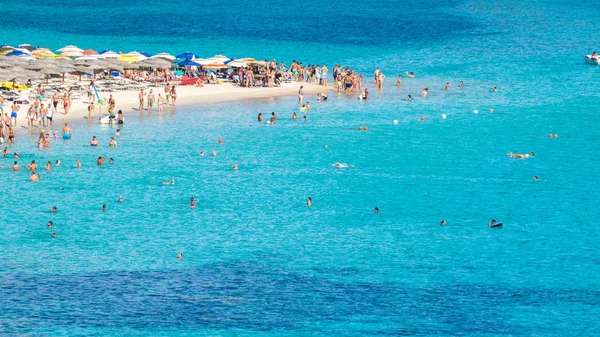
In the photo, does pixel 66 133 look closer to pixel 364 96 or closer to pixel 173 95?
pixel 173 95

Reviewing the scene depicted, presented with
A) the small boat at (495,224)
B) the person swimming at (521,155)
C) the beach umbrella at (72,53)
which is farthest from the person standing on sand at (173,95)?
the small boat at (495,224)

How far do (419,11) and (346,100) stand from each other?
8535cm

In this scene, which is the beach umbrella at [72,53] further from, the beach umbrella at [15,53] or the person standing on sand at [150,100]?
the person standing on sand at [150,100]

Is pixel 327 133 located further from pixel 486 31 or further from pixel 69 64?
pixel 486 31

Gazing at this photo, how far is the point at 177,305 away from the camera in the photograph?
41.4 meters

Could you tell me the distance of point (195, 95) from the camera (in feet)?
285

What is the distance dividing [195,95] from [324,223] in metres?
36.5

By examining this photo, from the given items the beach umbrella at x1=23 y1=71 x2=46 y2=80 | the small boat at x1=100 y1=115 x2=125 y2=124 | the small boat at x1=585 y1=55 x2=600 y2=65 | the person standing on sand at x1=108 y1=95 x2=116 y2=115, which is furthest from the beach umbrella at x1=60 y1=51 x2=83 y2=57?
the small boat at x1=585 y1=55 x2=600 y2=65

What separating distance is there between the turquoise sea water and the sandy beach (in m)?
2.47

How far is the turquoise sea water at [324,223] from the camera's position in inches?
1615

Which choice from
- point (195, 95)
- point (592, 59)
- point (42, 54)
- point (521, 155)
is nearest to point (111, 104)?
point (195, 95)

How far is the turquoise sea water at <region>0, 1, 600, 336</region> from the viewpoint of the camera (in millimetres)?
41031

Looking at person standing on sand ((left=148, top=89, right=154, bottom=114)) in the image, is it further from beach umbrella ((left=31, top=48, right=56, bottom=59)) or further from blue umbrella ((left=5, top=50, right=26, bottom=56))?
blue umbrella ((left=5, top=50, right=26, bottom=56))

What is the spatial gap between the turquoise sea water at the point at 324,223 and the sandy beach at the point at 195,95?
247 cm
